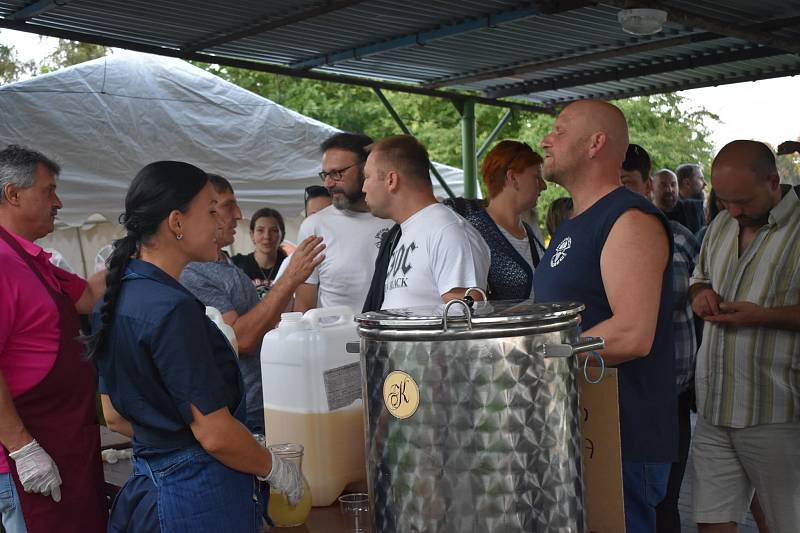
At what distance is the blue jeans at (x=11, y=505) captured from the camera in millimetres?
2938

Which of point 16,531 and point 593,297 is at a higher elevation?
point 593,297

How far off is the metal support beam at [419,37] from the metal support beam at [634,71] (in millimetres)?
2064

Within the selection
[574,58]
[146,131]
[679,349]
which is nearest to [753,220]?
[679,349]

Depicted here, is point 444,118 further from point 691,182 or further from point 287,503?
point 287,503

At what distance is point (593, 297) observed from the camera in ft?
7.70

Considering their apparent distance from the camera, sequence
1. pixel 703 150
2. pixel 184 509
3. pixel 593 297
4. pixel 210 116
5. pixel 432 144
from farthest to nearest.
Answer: pixel 703 150 < pixel 432 144 < pixel 210 116 < pixel 593 297 < pixel 184 509

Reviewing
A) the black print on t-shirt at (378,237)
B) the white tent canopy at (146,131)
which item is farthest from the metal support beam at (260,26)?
the black print on t-shirt at (378,237)

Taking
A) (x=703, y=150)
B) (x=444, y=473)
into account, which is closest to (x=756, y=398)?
(x=444, y=473)

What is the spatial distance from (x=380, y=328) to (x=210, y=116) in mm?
7320

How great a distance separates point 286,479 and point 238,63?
527 centimetres

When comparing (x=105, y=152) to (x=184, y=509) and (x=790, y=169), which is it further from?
(x=184, y=509)

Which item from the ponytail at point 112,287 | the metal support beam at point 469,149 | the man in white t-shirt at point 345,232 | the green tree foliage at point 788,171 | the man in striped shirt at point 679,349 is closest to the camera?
the ponytail at point 112,287

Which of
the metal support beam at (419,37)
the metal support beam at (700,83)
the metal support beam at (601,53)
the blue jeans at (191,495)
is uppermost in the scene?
the metal support beam at (419,37)

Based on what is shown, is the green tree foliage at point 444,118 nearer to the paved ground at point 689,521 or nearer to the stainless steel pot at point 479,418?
the paved ground at point 689,521
